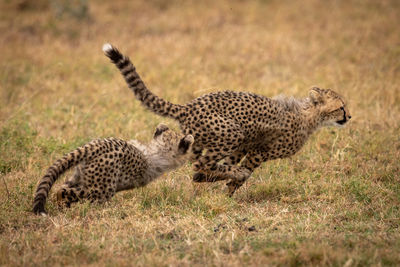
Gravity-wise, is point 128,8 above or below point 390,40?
above

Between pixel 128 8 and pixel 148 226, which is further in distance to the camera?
pixel 128 8

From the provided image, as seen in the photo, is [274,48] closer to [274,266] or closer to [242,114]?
[242,114]

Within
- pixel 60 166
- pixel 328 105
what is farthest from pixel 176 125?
pixel 60 166

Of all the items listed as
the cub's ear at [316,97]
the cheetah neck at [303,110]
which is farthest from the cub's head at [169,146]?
the cub's ear at [316,97]

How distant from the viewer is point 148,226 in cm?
398

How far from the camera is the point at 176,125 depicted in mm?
6043

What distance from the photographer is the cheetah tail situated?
4.12m

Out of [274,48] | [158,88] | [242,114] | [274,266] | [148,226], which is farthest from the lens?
[274,48]

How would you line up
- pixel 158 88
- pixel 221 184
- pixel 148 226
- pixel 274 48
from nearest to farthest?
pixel 148 226
pixel 221 184
pixel 158 88
pixel 274 48

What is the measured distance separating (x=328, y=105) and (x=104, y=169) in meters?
2.24

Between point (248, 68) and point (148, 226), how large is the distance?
205 inches

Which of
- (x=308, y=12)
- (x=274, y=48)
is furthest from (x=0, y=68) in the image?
(x=308, y=12)

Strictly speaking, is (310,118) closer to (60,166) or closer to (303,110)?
(303,110)

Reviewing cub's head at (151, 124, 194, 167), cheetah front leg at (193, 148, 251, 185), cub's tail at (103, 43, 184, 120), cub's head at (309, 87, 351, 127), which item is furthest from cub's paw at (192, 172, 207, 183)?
cub's head at (309, 87, 351, 127)
